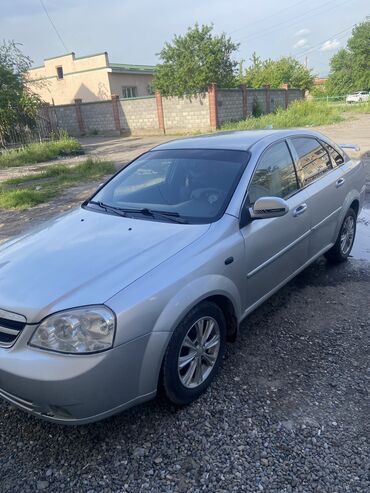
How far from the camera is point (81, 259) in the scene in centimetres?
262

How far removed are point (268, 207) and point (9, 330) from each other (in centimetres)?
184

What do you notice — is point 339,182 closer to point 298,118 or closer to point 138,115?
point 298,118

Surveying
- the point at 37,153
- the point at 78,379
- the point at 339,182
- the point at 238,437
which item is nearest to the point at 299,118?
the point at 37,153

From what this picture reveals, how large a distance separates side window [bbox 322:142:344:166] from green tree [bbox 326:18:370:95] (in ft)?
211

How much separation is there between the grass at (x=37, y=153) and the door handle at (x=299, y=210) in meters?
15.0

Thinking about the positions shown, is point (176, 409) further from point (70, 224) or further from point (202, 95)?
point (202, 95)

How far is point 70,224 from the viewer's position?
330cm

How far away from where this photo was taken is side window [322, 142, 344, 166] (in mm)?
4570

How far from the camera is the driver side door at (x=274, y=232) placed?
311cm

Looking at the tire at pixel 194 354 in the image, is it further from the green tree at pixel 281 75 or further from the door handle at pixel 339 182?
the green tree at pixel 281 75

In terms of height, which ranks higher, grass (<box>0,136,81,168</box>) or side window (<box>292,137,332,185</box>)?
side window (<box>292,137,332,185</box>)

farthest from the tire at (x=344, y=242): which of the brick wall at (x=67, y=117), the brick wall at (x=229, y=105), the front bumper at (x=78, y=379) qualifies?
the brick wall at (x=67, y=117)

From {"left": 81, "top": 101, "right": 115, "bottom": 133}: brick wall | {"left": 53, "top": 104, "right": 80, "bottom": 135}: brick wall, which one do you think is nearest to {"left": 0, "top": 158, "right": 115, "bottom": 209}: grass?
{"left": 81, "top": 101, "right": 115, "bottom": 133}: brick wall

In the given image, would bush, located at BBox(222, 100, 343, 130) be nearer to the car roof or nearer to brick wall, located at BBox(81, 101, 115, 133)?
brick wall, located at BBox(81, 101, 115, 133)
